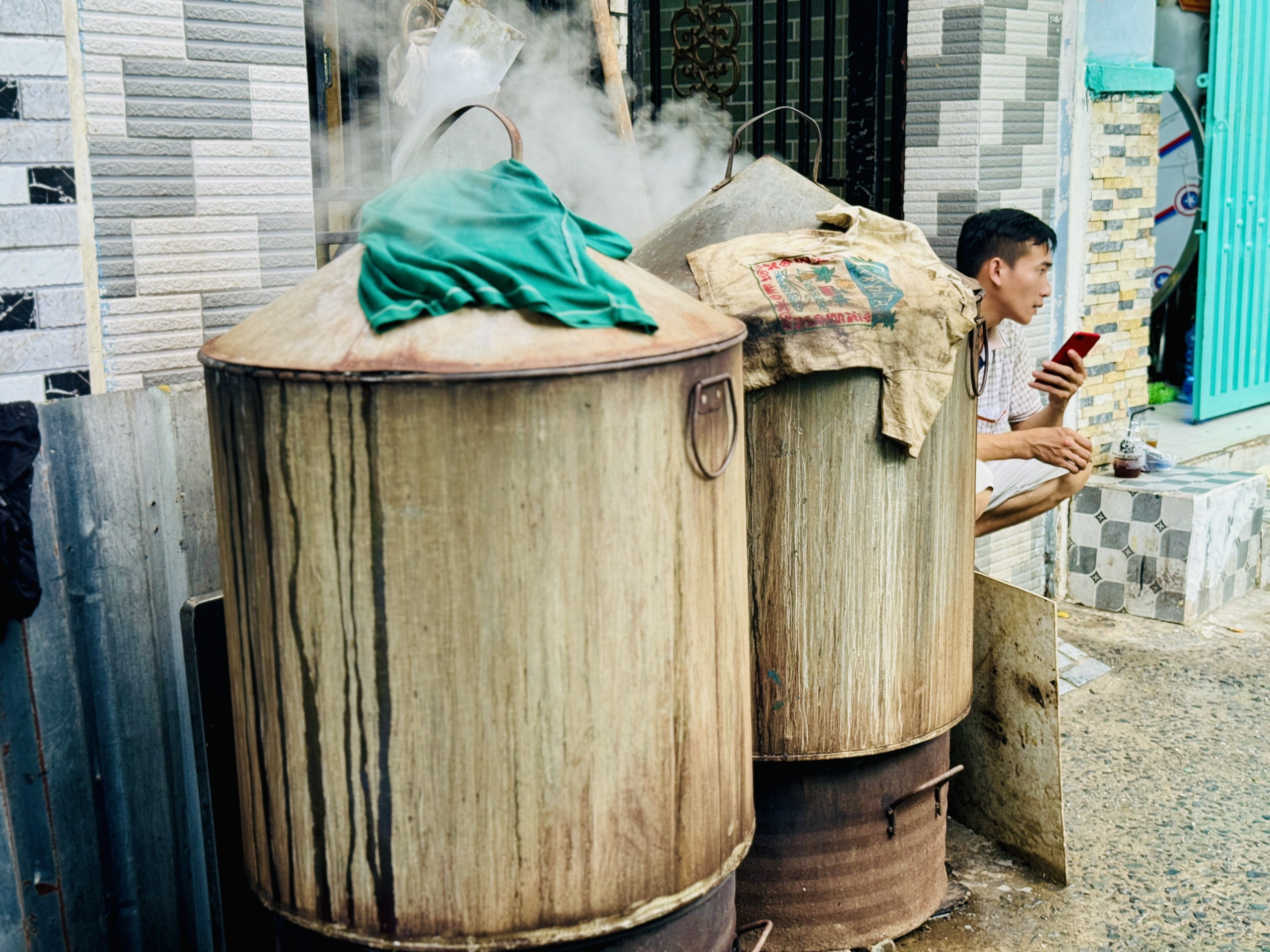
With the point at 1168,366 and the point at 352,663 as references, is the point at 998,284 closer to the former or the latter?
the point at 352,663

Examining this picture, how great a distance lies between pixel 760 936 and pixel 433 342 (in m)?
1.78

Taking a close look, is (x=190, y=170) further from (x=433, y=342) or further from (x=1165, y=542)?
(x=1165, y=542)

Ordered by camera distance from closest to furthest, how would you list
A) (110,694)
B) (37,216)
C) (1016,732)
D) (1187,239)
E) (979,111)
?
(37,216) < (110,694) < (1016,732) < (979,111) < (1187,239)

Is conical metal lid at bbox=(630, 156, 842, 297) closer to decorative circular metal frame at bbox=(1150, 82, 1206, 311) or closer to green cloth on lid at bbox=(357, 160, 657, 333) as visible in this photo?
green cloth on lid at bbox=(357, 160, 657, 333)

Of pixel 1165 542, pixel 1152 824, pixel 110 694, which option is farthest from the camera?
pixel 1165 542

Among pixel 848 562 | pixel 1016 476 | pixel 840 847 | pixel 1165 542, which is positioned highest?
pixel 848 562

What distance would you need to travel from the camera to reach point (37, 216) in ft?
9.00

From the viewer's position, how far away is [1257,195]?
7758 millimetres

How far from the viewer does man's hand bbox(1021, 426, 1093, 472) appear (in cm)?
445

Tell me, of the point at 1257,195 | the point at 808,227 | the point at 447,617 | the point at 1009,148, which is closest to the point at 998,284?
the point at 1009,148

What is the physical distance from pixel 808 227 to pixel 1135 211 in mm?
3495

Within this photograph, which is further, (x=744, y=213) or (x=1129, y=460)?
(x=1129, y=460)

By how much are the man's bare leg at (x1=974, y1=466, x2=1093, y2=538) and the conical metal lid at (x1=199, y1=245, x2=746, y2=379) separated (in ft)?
9.19

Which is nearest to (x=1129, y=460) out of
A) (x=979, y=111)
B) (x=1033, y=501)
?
(x=1033, y=501)
